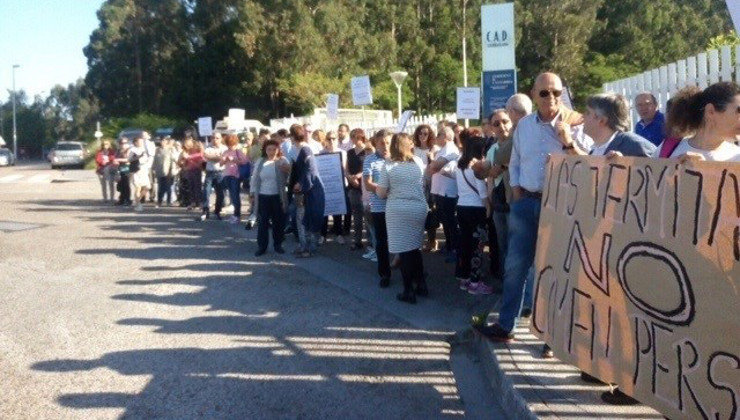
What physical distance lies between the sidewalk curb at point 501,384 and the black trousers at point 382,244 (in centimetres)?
281

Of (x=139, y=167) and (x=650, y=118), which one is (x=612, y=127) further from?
(x=139, y=167)

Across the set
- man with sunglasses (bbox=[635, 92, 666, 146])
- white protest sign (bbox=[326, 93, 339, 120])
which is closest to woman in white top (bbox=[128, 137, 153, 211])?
white protest sign (bbox=[326, 93, 339, 120])

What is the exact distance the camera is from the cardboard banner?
4.01 meters

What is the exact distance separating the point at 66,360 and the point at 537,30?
53935 mm

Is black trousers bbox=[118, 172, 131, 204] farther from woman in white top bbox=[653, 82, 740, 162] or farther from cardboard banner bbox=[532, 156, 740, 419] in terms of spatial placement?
woman in white top bbox=[653, 82, 740, 162]

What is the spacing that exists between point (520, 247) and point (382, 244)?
364 centimetres

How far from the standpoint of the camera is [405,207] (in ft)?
30.3

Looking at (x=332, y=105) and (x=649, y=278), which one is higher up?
(x=332, y=105)

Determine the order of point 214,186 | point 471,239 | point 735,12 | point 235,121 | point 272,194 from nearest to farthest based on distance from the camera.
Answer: point 735,12, point 471,239, point 272,194, point 214,186, point 235,121

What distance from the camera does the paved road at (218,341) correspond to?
241 inches

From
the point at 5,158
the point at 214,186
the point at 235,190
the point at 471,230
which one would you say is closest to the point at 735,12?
the point at 471,230

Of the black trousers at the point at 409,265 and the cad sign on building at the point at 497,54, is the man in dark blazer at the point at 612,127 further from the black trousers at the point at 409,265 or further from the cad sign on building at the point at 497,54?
the cad sign on building at the point at 497,54

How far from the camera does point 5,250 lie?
13617 mm

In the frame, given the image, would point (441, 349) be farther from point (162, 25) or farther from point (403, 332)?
point (162, 25)
